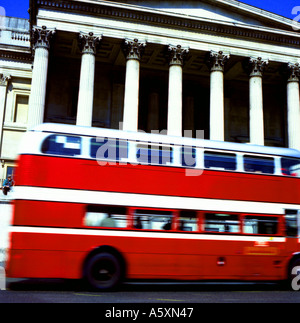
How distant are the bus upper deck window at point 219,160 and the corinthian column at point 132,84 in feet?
39.8

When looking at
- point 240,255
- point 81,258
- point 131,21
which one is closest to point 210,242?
point 240,255

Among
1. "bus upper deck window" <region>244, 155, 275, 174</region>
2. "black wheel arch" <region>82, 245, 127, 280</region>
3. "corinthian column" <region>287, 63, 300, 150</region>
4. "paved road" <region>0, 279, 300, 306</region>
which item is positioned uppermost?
"corinthian column" <region>287, 63, 300, 150</region>

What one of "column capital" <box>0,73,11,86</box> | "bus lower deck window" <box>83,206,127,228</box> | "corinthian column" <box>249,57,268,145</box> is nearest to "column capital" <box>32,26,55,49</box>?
"column capital" <box>0,73,11,86</box>

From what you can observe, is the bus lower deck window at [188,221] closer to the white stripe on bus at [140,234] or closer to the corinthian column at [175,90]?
the white stripe on bus at [140,234]

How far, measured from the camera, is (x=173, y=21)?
24.3 meters

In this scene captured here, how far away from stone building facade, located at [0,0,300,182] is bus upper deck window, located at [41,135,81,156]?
12.2m

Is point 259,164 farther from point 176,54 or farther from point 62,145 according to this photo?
point 176,54

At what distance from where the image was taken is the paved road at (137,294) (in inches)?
320

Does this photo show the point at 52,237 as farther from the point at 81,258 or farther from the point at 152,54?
the point at 152,54

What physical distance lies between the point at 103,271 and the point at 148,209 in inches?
76.4

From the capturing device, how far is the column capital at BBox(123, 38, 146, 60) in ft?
76.8

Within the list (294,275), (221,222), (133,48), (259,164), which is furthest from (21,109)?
(294,275)

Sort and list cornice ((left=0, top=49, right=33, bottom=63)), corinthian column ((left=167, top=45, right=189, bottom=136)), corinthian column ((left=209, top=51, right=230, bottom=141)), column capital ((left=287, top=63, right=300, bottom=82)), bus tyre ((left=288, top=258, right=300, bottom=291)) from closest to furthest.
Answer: bus tyre ((left=288, top=258, right=300, bottom=291)) < corinthian column ((left=167, top=45, right=189, bottom=136)) < corinthian column ((left=209, top=51, right=230, bottom=141)) < column capital ((left=287, top=63, right=300, bottom=82)) < cornice ((left=0, top=49, right=33, bottom=63))

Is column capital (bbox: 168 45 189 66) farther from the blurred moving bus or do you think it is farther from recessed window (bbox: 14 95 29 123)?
the blurred moving bus
